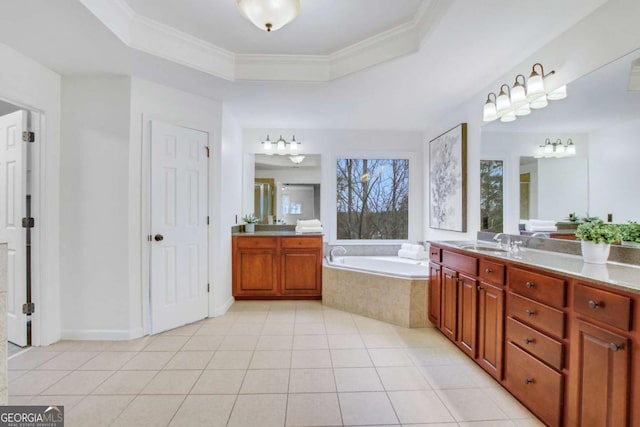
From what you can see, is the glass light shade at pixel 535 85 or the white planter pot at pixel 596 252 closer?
the white planter pot at pixel 596 252

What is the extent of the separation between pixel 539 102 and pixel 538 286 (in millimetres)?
1407

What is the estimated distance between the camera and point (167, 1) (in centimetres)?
197

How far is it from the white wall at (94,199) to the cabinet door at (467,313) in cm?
281

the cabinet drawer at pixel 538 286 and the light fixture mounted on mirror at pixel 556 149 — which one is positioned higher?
the light fixture mounted on mirror at pixel 556 149

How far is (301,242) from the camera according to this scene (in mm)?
3777

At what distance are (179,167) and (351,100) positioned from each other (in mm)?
1893

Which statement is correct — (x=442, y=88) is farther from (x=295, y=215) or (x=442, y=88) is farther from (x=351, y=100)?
(x=295, y=215)

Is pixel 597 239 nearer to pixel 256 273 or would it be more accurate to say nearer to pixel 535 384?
pixel 535 384

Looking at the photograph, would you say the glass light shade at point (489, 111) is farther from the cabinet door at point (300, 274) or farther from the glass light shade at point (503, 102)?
the cabinet door at point (300, 274)

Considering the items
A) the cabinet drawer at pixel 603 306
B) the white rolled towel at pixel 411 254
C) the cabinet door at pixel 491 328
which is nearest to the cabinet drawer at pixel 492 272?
the cabinet door at pixel 491 328

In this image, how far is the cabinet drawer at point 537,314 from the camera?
1456mm

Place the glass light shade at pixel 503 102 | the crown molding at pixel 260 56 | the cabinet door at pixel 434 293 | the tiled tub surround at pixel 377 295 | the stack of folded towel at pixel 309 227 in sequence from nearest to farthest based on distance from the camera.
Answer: the crown molding at pixel 260 56 < the glass light shade at pixel 503 102 < the cabinet door at pixel 434 293 < the tiled tub surround at pixel 377 295 < the stack of folded towel at pixel 309 227

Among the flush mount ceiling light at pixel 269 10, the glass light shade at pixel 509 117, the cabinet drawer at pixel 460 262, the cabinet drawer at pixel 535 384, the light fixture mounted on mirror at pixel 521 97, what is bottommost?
the cabinet drawer at pixel 535 384

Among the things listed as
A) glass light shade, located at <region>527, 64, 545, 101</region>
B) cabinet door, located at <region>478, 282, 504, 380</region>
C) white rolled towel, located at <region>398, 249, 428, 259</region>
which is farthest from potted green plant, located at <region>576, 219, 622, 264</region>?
white rolled towel, located at <region>398, 249, 428, 259</region>
